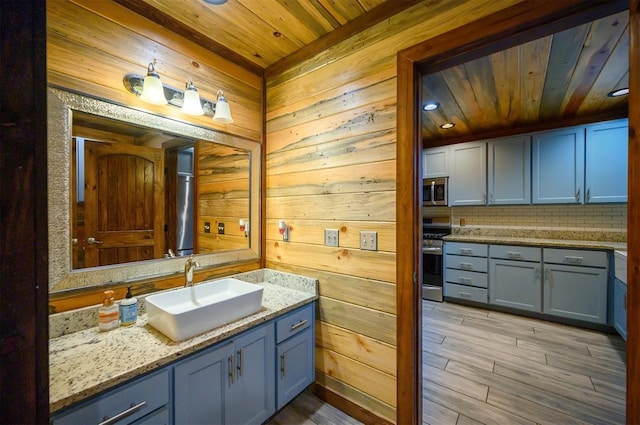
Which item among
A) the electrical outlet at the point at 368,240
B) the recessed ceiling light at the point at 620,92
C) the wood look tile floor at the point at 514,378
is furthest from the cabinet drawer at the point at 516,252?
the electrical outlet at the point at 368,240

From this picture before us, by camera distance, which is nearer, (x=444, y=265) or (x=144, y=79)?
(x=144, y=79)

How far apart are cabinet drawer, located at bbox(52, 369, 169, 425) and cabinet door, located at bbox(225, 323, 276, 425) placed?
34 cm

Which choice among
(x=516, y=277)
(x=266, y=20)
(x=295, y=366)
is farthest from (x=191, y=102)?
(x=516, y=277)

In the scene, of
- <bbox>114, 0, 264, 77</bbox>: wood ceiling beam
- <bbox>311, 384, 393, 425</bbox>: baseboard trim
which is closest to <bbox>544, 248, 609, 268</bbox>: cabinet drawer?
<bbox>311, 384, 393, 425</bbox>: baseboard trim

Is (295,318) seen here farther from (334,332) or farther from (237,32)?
(237,32)

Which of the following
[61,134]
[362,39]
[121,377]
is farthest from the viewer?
[362,39]

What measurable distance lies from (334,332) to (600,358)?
8.14 feet

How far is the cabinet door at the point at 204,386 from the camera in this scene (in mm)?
1125

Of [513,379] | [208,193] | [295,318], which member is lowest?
[513,379]

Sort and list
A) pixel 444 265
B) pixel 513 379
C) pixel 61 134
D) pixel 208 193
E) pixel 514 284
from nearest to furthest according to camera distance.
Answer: pixel 61 134 < pixel 208 193 < pixel 513 379 < pixel 514 284 < pixel 444 265

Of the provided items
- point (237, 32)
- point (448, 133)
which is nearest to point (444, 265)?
point (448, 133)

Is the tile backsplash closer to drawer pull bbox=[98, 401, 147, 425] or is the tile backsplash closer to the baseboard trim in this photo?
the baseboard trim

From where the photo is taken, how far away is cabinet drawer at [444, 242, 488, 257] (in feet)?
11.3

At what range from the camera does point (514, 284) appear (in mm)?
3219
